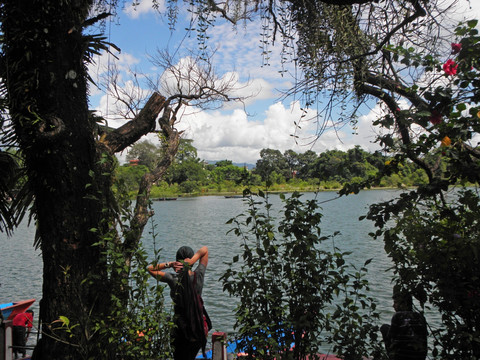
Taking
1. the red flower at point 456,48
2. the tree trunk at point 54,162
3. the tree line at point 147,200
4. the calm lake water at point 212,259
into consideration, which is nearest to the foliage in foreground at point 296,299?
the tree line at point 147,200

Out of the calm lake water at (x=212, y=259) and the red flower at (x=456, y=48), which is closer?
the red flower at (x=456, y=48)

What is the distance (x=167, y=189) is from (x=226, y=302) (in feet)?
227

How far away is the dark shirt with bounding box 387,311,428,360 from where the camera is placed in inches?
103

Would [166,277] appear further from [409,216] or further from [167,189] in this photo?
[167,189]

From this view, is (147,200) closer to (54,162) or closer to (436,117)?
(54,162)

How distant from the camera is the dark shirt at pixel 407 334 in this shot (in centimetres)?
262

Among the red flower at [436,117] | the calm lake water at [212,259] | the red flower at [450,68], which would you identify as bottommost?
the calm lake water at [212,259]

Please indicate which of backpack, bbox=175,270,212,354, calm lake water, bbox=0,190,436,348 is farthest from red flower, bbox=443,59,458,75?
calm lake water, bbox=0,190,436,348

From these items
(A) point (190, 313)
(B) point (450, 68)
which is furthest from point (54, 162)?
(B) point (450, 68)

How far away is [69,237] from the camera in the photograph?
8.77 feet

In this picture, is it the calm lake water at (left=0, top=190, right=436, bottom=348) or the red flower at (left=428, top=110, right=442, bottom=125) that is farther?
the calm lake water at (left=0, top=190, right=436, bottom=348)

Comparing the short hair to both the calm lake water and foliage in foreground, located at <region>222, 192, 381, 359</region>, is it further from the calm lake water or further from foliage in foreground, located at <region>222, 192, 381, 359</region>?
foliage in foreground, located at <region>222, 192, 381, 359</region>

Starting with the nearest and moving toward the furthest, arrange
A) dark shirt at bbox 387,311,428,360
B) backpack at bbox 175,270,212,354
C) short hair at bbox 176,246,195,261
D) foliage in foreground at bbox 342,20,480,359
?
foliage in foreground at bbox 342,20,480,359 → dark shirt at bbox 387,311,428,360 → backpack at bbox 175,270,212,354 → short hair at bbox 176,246,195,261

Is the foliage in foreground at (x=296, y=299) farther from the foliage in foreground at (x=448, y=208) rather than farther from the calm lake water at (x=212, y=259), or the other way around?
the calm lake water at (x=212, y=259)
